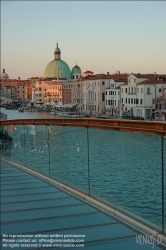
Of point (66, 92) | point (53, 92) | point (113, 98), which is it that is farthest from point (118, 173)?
point (53, 92)

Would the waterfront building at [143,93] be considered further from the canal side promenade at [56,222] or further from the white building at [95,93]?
the canal side promenade at [56,222]

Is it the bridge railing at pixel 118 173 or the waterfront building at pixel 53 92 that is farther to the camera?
the waterfront building at pixel 53 92

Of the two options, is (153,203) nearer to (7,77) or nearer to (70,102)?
(70,102)

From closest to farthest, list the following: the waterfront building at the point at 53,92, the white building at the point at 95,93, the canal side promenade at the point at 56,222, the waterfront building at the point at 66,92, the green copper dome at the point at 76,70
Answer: the canal side promenade at the point at 56,222
the white building at the point at 95,93
the waterfront building at the point at 66,92
the waterfront building at the point at 53,92
the green copper dome at the point at 76,70

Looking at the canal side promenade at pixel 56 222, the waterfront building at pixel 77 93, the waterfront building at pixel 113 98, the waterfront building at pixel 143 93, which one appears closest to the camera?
the canal side promenade at pixel 56 222

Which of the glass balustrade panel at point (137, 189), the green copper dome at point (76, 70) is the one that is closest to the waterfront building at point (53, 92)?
the green copper dome at point (76, 70)

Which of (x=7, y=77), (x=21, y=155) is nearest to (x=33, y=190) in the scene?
(x=21, y=155)

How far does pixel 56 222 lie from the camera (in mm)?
1285

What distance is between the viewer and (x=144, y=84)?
17.4m

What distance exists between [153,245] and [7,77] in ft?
175

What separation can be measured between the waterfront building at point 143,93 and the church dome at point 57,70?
776 inches

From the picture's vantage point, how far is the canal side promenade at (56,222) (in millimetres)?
1127

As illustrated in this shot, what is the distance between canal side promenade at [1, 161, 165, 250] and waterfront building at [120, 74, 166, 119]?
1511cm

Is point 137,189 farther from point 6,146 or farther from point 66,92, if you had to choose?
point 66,92
